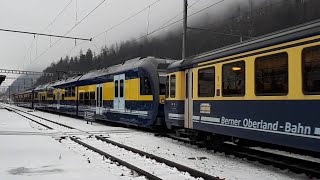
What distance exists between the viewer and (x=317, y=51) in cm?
741

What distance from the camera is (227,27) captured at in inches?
1034

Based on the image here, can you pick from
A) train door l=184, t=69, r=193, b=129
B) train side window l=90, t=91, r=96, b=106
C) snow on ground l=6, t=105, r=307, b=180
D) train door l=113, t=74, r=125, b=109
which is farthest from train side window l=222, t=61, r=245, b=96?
train side window l=90, t=91, r=96, b=106

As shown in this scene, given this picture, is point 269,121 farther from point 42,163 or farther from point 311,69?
point 42,163

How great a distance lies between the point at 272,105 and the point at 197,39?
74.8 ft

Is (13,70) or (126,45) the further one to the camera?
(13,70)

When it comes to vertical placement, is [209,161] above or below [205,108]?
below

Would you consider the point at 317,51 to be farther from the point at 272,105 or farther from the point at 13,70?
the point at 13,70

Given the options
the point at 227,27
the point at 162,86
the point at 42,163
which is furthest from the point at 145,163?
the point at 227,27

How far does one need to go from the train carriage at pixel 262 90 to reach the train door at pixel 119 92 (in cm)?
727

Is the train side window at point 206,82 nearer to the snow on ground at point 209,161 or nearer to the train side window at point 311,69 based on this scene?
the snow on ground at point 209,161

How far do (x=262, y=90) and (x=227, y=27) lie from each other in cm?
1779

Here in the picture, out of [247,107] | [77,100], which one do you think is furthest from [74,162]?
[77,100]

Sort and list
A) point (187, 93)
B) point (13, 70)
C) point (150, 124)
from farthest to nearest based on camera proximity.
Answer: point (13, 70) < point (150, 124) < point (187, 93)

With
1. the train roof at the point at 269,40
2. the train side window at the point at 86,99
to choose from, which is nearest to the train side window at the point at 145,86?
the train roof at the point at 269,40
